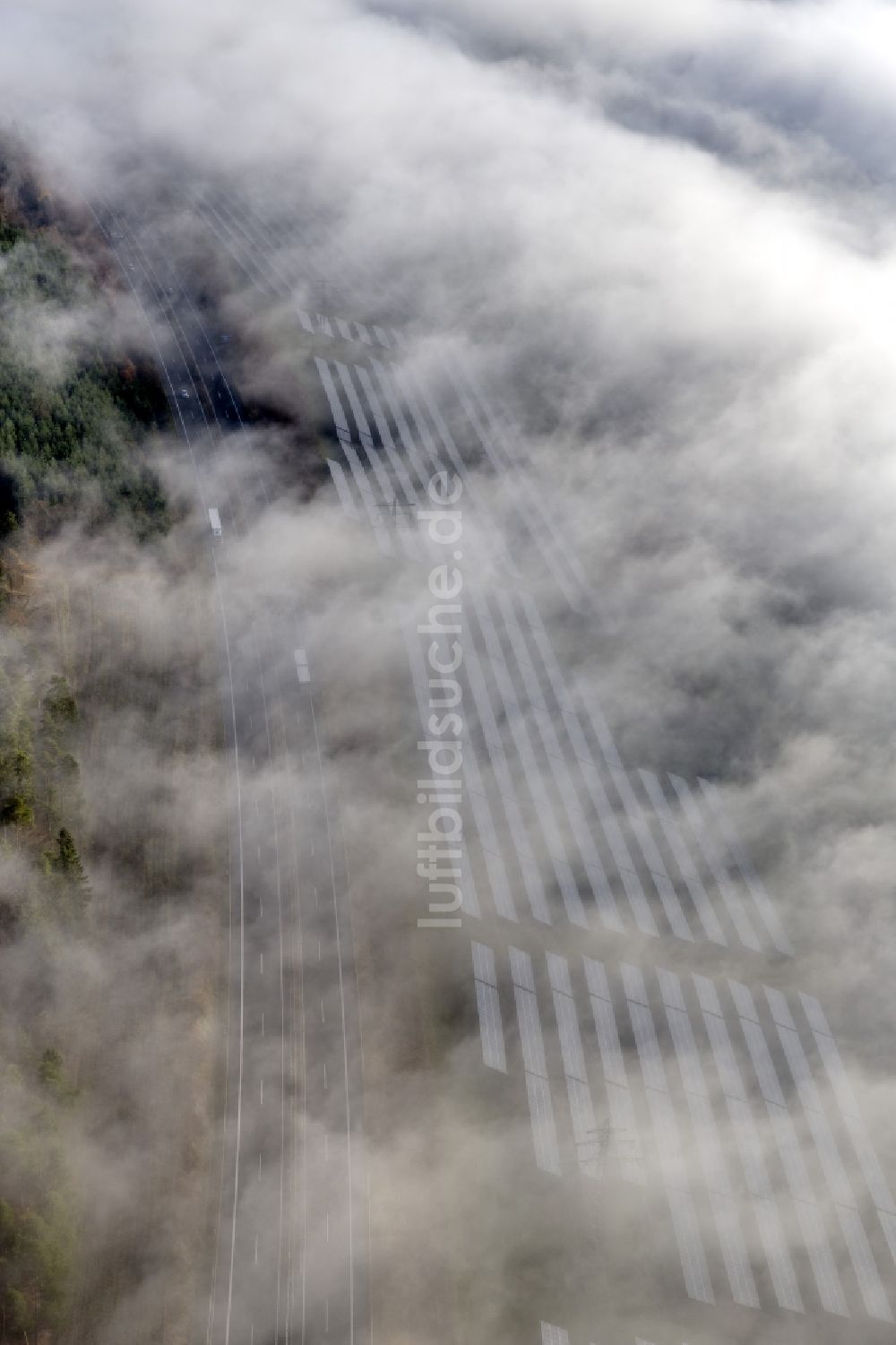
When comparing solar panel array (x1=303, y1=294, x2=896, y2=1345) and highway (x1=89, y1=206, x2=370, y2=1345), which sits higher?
solar panel array (x1=303, y1=294, x2=896, y2=1345)

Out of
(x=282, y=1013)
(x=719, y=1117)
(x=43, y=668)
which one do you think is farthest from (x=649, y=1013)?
(x=43, y=668)

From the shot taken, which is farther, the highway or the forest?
the highway

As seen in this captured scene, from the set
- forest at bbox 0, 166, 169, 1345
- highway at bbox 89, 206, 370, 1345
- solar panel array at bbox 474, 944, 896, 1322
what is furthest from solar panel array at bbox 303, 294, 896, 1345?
forest at bbox 0, 166, 169, 1345

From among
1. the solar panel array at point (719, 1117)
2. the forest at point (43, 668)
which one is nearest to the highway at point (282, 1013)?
the forest at point (43, 668)

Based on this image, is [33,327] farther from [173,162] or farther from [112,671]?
[173,162]

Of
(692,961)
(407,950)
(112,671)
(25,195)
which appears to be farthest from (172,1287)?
(25,195)

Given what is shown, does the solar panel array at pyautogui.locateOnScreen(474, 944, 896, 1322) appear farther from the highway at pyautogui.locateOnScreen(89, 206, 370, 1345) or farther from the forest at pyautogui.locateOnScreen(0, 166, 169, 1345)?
the forest at pyautogui.locateOnScreen(0, 166, 169, 1345)

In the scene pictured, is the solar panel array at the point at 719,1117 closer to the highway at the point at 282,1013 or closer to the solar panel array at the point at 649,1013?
the solar panel array at the point at 649,1013

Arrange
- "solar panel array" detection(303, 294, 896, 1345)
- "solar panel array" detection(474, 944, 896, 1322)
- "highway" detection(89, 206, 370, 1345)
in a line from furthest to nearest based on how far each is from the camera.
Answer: "solar panel array" detection(303, 294, 896, 1345), "solar panel array" detection(474, 944, 896, 1322), "highway" detection(89, 206, 370, 1345)
